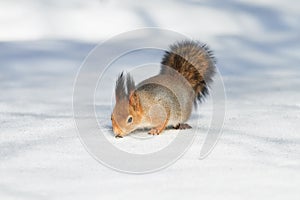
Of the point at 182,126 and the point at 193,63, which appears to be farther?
the point at 193,63

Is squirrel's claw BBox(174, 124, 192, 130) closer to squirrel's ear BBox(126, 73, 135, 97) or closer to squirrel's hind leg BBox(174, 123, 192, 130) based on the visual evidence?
squirrel's hind leg BBox(174, 123, 192, 130)

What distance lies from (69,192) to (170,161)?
2.74 feet

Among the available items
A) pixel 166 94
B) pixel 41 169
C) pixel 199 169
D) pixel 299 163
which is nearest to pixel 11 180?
pixel 41 169

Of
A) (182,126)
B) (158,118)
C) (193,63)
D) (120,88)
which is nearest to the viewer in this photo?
(120,88)

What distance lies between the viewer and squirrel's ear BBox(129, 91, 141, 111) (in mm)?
4875

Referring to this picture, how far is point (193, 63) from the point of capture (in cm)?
546

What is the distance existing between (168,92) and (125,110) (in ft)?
1.43

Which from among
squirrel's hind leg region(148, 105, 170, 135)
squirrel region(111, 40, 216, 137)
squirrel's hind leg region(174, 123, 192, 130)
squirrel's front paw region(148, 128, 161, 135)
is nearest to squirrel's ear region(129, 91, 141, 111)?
squirrel region(111, 40, 216, 137)

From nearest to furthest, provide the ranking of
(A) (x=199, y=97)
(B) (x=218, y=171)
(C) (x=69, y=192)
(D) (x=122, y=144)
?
1. (C) (x=69, y=192)
2. (B) (x=218, y=171)
3. (D) (x=122, y=144)
4. (A) (x=199, y=97)

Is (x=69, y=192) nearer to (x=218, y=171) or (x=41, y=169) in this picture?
(x=41, y=169)

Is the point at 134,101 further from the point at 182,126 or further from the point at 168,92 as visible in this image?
the point at 182,126

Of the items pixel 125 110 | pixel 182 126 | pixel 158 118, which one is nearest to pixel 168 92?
pixel 158 118

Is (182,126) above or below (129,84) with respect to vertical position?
below

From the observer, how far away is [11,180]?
13.5 feet
